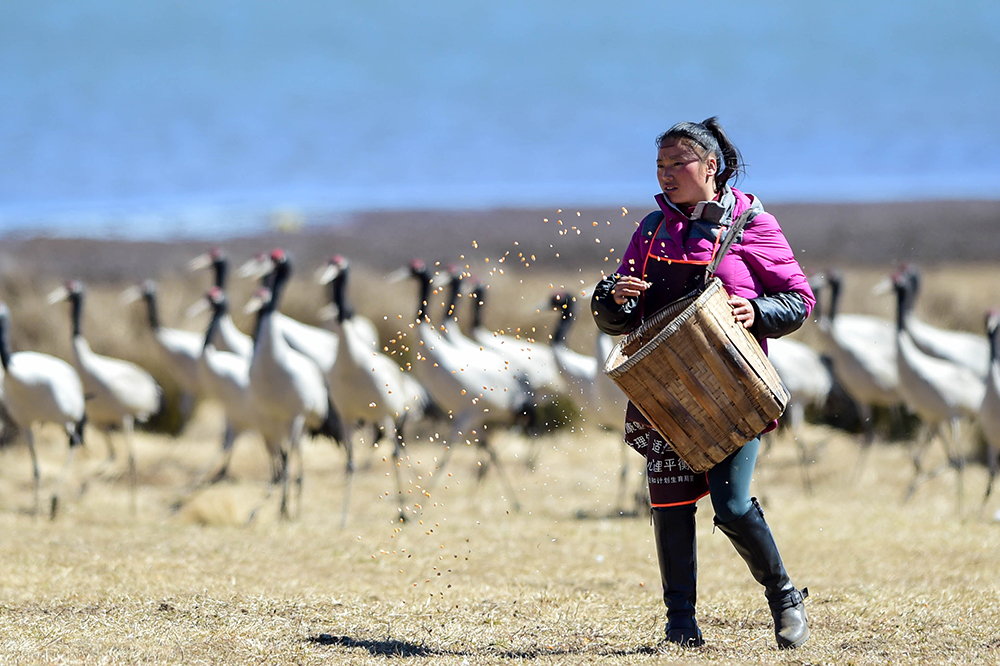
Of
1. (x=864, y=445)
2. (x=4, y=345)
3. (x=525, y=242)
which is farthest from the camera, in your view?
(x=525, y=242)

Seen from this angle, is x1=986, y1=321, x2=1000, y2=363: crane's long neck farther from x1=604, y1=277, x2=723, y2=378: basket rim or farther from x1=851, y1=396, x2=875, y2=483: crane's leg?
x1=604, y1=277, x2=723, y2=378: basket rim

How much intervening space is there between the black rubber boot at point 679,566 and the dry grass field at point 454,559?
0.29ft

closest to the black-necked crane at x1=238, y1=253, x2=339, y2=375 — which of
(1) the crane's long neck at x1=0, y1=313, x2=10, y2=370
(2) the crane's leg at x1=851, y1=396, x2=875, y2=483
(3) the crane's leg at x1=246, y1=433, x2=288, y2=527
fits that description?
(3) the crane's leg at x1=246, y1=433, x2=288, y2=527

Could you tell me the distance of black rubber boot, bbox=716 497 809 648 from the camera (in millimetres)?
4250

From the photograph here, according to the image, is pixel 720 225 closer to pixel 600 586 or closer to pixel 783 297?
pixel 783 297

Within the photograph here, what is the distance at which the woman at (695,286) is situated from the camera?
13.9 ft

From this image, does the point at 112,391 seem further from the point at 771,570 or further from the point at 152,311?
the point at 771,570

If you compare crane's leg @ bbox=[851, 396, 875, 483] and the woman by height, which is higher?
the woman

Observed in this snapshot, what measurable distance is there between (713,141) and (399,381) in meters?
7.15

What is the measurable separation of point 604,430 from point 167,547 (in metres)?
7.84

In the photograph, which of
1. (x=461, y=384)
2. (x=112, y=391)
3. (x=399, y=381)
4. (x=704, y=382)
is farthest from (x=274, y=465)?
(x=704, y=382)

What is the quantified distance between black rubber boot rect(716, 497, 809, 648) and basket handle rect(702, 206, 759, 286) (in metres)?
0.84

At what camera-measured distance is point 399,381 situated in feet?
36.8

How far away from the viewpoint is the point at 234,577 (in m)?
6.32
